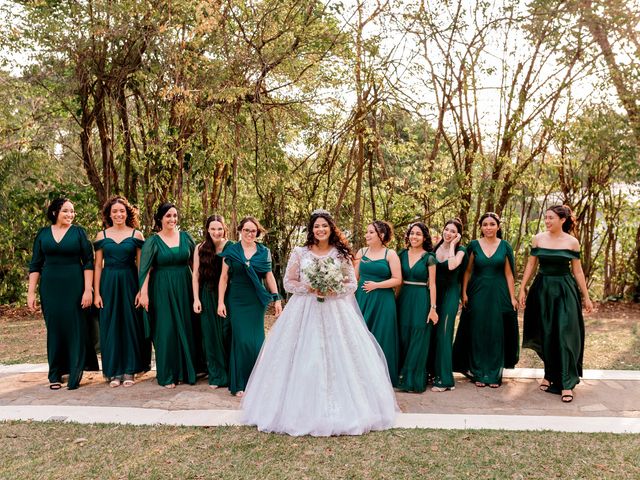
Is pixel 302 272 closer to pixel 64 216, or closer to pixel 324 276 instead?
pixel 324 276

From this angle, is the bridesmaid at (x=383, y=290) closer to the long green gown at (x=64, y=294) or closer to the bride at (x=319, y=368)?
the bride at (x=319, y=368)

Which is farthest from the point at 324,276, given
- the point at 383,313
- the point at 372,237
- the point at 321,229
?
the point at 383,313

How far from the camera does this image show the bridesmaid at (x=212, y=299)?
235 inches

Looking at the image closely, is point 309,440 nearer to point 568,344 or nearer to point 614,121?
point 568,344

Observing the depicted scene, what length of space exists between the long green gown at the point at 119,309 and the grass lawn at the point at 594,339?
5.98ft

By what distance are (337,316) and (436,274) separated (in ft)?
5.00

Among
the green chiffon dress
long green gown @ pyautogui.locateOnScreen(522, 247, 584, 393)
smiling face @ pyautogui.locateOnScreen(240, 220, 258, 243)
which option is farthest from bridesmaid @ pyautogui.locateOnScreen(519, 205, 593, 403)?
smiling face @ pyautogui.locateOnScreen(240, 220, 258, 243)

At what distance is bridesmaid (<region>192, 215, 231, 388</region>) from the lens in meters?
5.96

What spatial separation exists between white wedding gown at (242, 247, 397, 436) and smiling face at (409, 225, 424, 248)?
1061mm

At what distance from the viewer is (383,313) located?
5887 mm

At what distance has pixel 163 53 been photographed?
9.35 metres

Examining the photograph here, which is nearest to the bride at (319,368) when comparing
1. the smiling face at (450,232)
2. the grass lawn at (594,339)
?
the smiling face at (450,232)

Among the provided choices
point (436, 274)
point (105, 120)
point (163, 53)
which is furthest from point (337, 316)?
point (105, 120)

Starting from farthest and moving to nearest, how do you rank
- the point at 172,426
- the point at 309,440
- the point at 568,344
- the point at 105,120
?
the point at 105,120 → the point at 568,344 → the point at 172,426 → the point at 309,440
